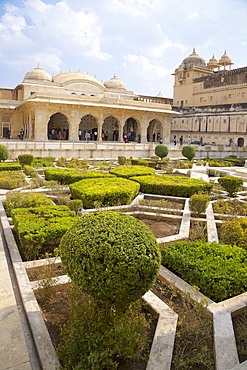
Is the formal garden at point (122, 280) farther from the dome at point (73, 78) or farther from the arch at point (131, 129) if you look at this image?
the arch at point (131, 129)

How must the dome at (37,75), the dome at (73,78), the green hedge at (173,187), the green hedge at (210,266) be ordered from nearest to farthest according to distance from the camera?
the green hedge at (210,266) < the green hedge at (173,187) < the dome at (37,75) < the dome at (73,78)

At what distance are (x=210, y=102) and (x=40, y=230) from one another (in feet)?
113

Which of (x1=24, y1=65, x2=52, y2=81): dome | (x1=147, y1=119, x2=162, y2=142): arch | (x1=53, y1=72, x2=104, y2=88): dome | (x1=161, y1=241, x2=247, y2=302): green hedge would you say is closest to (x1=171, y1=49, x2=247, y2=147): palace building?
(x1=147, y1=119, x2=162, y2=142): arch

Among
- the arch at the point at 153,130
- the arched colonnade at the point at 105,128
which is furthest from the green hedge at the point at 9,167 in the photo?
the arch at the point at 153,130

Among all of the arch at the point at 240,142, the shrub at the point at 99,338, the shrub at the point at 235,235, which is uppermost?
the arch at the point at 240,142

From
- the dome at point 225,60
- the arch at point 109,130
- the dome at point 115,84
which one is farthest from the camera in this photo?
the dome at point 225,60

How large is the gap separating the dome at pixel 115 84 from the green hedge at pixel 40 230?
28700mm

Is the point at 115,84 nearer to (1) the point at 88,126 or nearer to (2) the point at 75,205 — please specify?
(1) the point at 88,126

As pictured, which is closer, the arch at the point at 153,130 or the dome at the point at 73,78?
the dome at the point at 73,78

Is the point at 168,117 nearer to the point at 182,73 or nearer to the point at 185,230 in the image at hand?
the point at 182,73

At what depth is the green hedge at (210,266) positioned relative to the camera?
372 centimetres

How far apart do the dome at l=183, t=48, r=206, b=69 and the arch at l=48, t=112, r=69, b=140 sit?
18.5 m

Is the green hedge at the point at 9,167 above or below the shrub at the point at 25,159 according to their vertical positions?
below

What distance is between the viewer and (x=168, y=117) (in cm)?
2859
